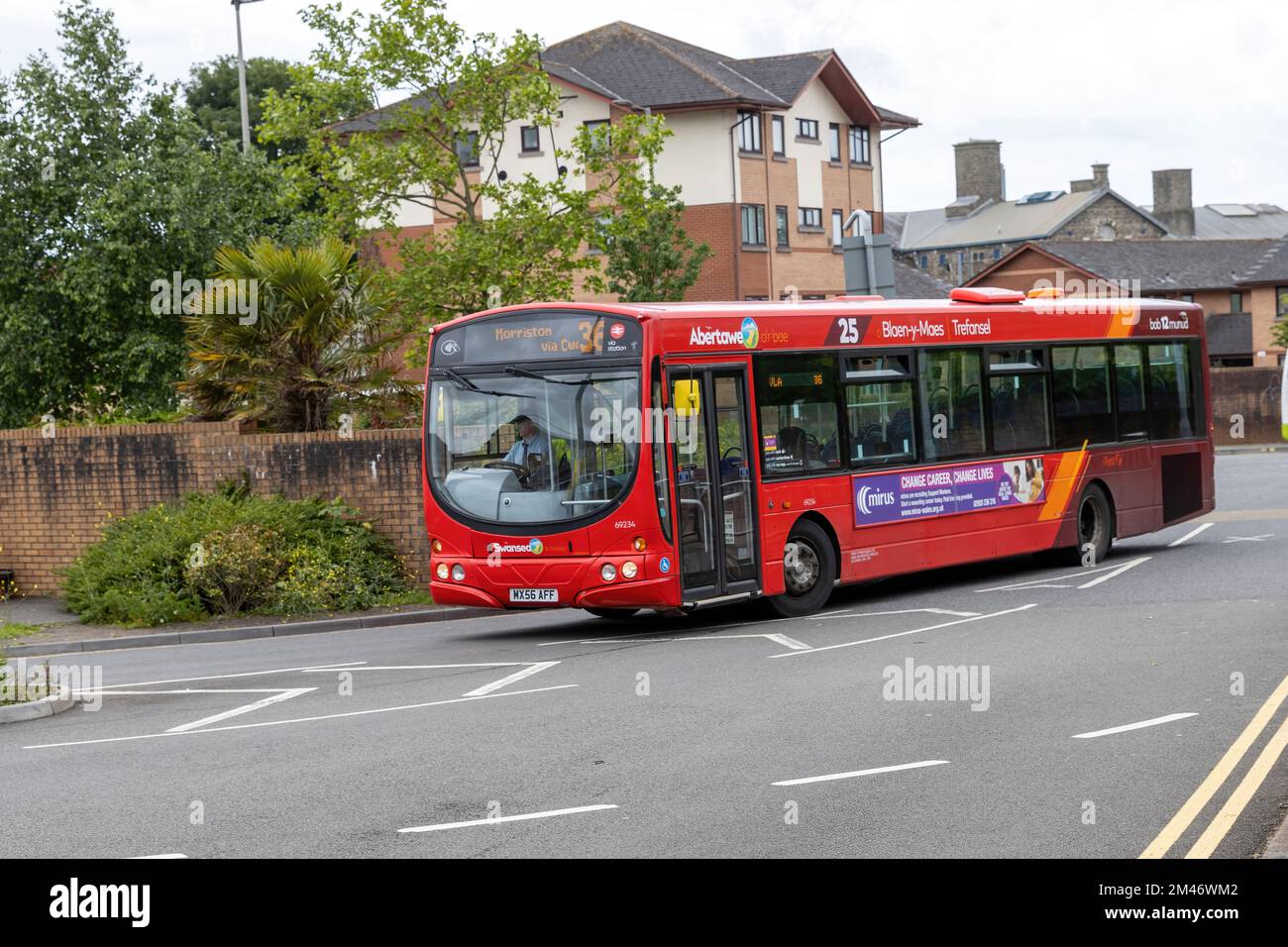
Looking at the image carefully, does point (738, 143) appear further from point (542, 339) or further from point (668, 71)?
point (542, 339)

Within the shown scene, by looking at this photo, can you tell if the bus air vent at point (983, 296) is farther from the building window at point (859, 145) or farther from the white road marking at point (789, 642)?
the building window at point (859, 145)

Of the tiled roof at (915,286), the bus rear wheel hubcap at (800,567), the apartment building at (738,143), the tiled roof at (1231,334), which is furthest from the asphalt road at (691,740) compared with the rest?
the tiled roof at (1231,334)

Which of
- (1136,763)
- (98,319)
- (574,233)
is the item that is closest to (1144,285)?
(574,233)

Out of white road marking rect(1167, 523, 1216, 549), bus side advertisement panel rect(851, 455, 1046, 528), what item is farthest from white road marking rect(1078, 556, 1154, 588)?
white road marking rect(1167, 523, 1216, 549)

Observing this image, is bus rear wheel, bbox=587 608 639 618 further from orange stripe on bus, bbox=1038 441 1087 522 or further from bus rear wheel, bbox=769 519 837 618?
orange stripe on bus, bbox=1038 441 1087 522

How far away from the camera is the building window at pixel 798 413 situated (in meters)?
16.0

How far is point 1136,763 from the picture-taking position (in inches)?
349

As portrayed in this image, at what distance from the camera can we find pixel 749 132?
53.8 m

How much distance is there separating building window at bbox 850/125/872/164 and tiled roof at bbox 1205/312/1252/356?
24.1 meters

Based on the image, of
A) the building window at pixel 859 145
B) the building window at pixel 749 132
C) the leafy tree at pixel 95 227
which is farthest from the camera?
the building window at pixel 859 145

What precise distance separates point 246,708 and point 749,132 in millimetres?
44164

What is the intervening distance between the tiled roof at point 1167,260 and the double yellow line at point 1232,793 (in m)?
70.1

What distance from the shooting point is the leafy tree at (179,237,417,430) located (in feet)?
67.6
